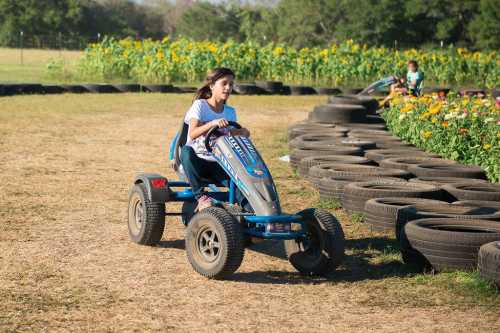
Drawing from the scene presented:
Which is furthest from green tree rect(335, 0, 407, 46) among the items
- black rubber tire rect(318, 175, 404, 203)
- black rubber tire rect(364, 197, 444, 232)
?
black rubber tire rect(364, 197, 444, 232)

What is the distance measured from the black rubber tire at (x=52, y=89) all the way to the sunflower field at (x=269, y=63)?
4.74m

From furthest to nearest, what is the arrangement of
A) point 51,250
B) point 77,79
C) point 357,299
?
1. point 77,79
2. point 51,250
3. point 357,299

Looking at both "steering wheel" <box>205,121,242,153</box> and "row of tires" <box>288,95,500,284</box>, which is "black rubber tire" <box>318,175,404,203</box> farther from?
"steering wheel" <box>205,121,242,153</box>

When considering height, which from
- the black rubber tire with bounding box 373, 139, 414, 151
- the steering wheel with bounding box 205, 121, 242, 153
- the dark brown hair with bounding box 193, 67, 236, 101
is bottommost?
the black rubber tire with bounding box 373, 139, 414, 151

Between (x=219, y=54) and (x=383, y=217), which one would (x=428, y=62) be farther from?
(x=383, y=217)

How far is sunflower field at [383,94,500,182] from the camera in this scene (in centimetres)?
1145

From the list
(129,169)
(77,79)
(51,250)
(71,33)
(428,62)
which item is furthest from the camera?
(71,33)

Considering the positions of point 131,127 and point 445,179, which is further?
point 131,127

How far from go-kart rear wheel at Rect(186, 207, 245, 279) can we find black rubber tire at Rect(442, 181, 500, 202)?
3.10 meters

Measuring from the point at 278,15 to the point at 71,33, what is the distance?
17.0 metres

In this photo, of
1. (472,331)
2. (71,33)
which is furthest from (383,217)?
(71,33)

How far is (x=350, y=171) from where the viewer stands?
978 cm

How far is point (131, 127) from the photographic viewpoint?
17.8 meters

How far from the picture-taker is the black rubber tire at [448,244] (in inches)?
250
